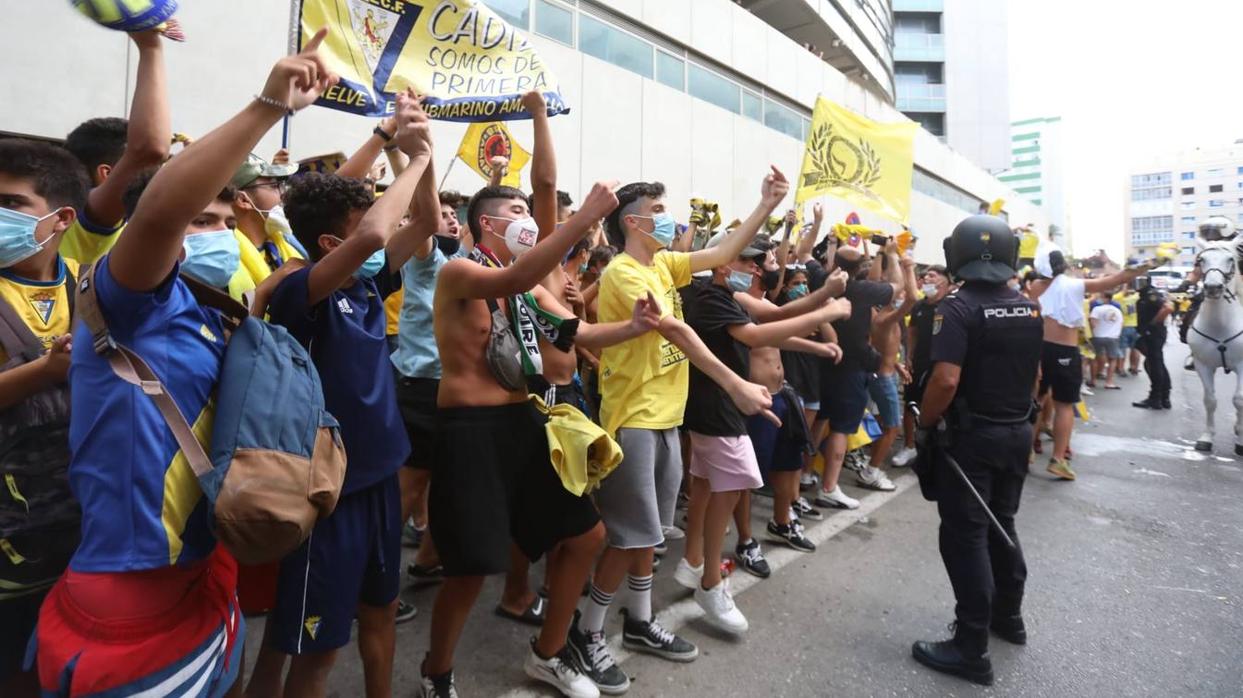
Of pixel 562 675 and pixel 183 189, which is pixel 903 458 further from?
pixel 183 189

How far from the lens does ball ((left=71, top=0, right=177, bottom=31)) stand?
1319 mm

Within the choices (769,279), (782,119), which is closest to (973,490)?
(769,279)

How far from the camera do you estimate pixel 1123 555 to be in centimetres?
441

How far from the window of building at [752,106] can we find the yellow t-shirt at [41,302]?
51.6 feet

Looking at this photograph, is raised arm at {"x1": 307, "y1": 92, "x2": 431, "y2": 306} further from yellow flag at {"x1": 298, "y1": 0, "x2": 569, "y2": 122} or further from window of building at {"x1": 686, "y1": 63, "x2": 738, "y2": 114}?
window of building at {"x1": 686, "y1": 63, "x2": 738, "y2": 114}

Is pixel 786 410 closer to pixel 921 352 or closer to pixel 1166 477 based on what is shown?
pixel 921 352

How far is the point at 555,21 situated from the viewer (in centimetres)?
1087

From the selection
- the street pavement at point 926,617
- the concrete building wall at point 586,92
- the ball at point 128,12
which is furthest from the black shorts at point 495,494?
the concrete building wall at point 586,92

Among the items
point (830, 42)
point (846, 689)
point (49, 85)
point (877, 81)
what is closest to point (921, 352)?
point (846, 689)

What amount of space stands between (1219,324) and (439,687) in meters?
9.73

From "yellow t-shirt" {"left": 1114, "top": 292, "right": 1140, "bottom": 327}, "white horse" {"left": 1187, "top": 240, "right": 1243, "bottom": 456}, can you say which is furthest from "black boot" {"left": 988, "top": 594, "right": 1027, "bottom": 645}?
"yellow t-shirt" {"left": 1114, "top": 292, "right": 1140, "bottom": 327}

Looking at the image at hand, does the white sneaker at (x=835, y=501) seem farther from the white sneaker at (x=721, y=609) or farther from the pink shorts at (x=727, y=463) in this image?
the white sneaker at (x=721, y=609)

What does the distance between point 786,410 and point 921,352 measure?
3.02 meters

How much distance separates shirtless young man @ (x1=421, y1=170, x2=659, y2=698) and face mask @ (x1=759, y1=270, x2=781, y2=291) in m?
2.18
